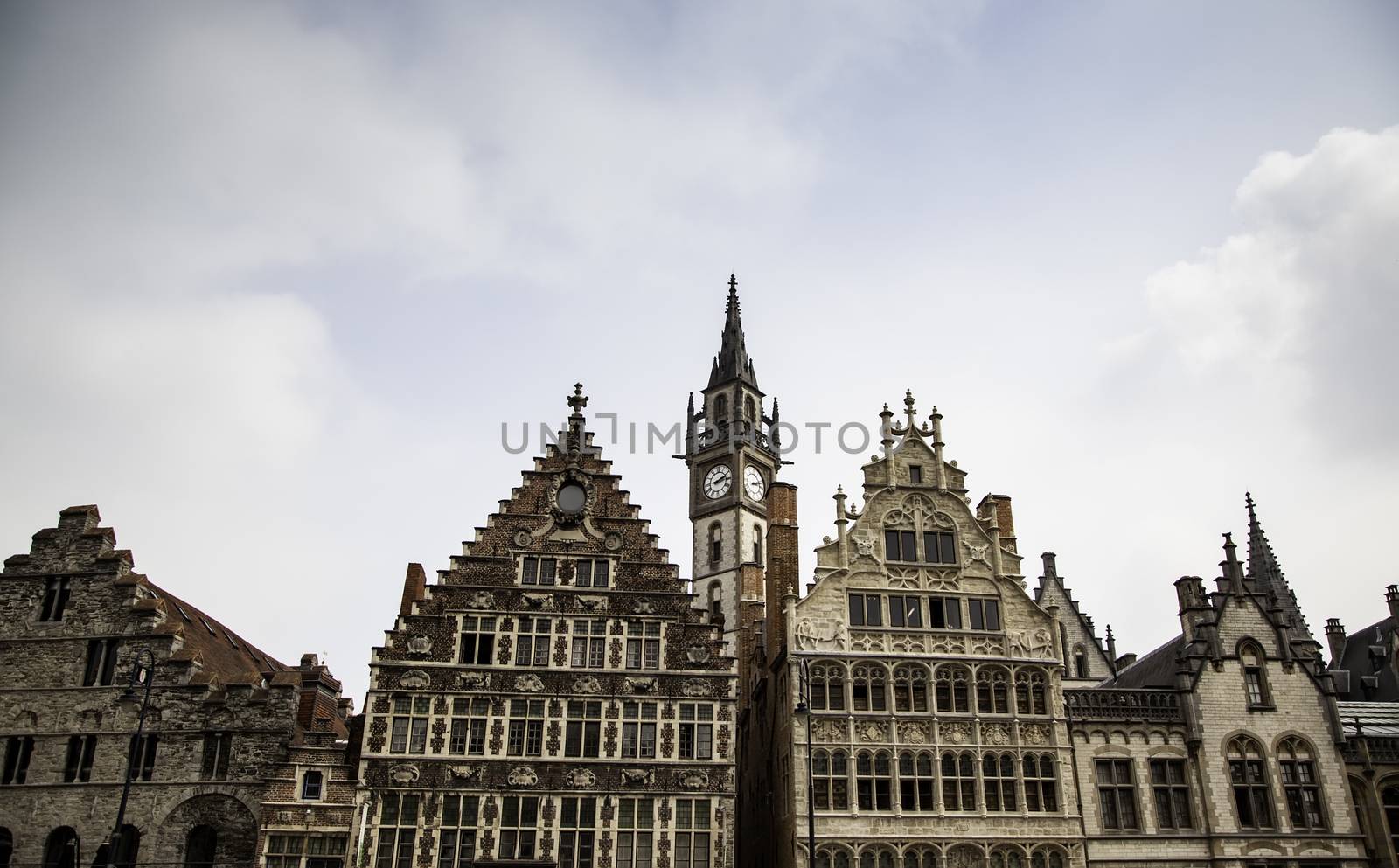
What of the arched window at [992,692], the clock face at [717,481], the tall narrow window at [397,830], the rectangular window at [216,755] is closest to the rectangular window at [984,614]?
the arched window at [992,692]

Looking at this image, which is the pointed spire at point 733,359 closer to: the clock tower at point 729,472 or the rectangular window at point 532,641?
the clock tower at point 729,472

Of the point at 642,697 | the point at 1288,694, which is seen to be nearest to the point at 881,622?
the point at 642,697

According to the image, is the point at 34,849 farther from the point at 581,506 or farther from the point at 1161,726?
the point at 1161,726

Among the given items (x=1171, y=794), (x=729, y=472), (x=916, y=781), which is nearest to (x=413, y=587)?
(x=916, y=781)

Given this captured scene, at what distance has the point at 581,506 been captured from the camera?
38094 millimetres

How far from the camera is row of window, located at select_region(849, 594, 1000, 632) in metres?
36.7

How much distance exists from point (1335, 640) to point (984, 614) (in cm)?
2128

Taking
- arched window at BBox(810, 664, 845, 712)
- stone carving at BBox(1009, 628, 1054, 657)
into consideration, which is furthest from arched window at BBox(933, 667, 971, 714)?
arched window at BBox(810, 664, 845, 712)

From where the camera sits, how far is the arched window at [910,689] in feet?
117

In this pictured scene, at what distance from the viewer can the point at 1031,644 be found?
121 ft

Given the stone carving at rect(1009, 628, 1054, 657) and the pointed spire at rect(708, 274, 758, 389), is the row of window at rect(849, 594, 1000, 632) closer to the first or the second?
the stone carving at rect(1009, 628, 1054, 657)

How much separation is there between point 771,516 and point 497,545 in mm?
10681

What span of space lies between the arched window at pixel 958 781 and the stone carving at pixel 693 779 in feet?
25.1

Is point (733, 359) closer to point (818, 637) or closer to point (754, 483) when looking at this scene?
point (754, 483)
